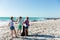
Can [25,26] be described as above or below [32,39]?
above

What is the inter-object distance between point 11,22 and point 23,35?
1548 millimetres

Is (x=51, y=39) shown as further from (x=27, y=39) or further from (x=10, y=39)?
(x=10, y=39)

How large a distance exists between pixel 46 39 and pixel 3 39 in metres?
2.83

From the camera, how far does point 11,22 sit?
10.8m

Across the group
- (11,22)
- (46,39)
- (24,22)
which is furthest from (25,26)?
(46,39)

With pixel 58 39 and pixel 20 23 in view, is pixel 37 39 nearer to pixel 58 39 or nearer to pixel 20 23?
pixel 58 39

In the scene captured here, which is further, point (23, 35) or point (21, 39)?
point (23, 35)

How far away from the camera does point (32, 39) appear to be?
1032cm

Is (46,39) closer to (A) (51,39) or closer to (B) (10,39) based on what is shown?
(A) (51,39)

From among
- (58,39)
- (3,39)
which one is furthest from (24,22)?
(58,39)

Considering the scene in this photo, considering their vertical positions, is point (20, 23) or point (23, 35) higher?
point (20, 23)

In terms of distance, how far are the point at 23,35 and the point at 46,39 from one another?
205 centimetres

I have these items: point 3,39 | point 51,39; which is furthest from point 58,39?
point 3,39

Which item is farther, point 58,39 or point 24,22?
point 24,22
